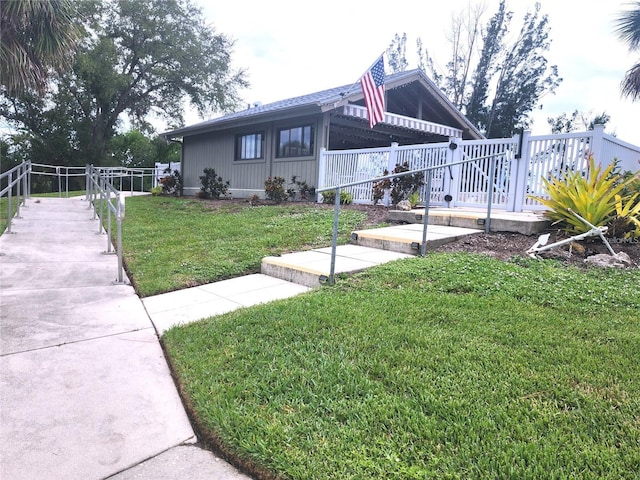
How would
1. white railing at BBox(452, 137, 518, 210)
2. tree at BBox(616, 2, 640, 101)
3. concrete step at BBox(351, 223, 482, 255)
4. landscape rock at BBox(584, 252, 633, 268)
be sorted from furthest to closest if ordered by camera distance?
1. tree at BBox(616, 2, 640, 101)
2. white railing at BBox(452, 137, 518, 210)
3. concrete step at BBox(351, 223, 482, 255)
4. landscape rock at BBox(584, 252, 633, 268)

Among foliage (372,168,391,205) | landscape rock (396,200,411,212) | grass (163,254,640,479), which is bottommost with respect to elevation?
grass (163,254,640,479)

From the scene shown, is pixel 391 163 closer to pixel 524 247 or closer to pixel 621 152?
pixel 621 152

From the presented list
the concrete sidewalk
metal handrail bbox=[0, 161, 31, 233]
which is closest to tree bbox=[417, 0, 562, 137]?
metal handrail bbox=[0, 161, 31, 233]

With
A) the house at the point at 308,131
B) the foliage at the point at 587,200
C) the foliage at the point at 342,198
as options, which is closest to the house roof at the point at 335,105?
the house at the point at 308,131

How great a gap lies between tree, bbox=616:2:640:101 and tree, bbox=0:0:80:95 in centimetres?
1472

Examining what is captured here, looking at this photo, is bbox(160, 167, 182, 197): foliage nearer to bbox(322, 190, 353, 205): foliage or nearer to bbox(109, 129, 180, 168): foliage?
bbox(322, 190, 353, 205): foliage

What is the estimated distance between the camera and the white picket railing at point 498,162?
6891 millimetres

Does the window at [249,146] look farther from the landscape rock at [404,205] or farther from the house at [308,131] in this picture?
the landscape rock at [404,205]

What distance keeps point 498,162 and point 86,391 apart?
7542 mm

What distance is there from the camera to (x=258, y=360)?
2621 mm

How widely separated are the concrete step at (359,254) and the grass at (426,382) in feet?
2.72

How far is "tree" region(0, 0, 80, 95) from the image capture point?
7.98m

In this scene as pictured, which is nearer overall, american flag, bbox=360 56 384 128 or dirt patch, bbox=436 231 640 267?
dirt patch, bbox=436 231 640 267

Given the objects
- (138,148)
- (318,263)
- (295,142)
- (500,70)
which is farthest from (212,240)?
(500,70)
